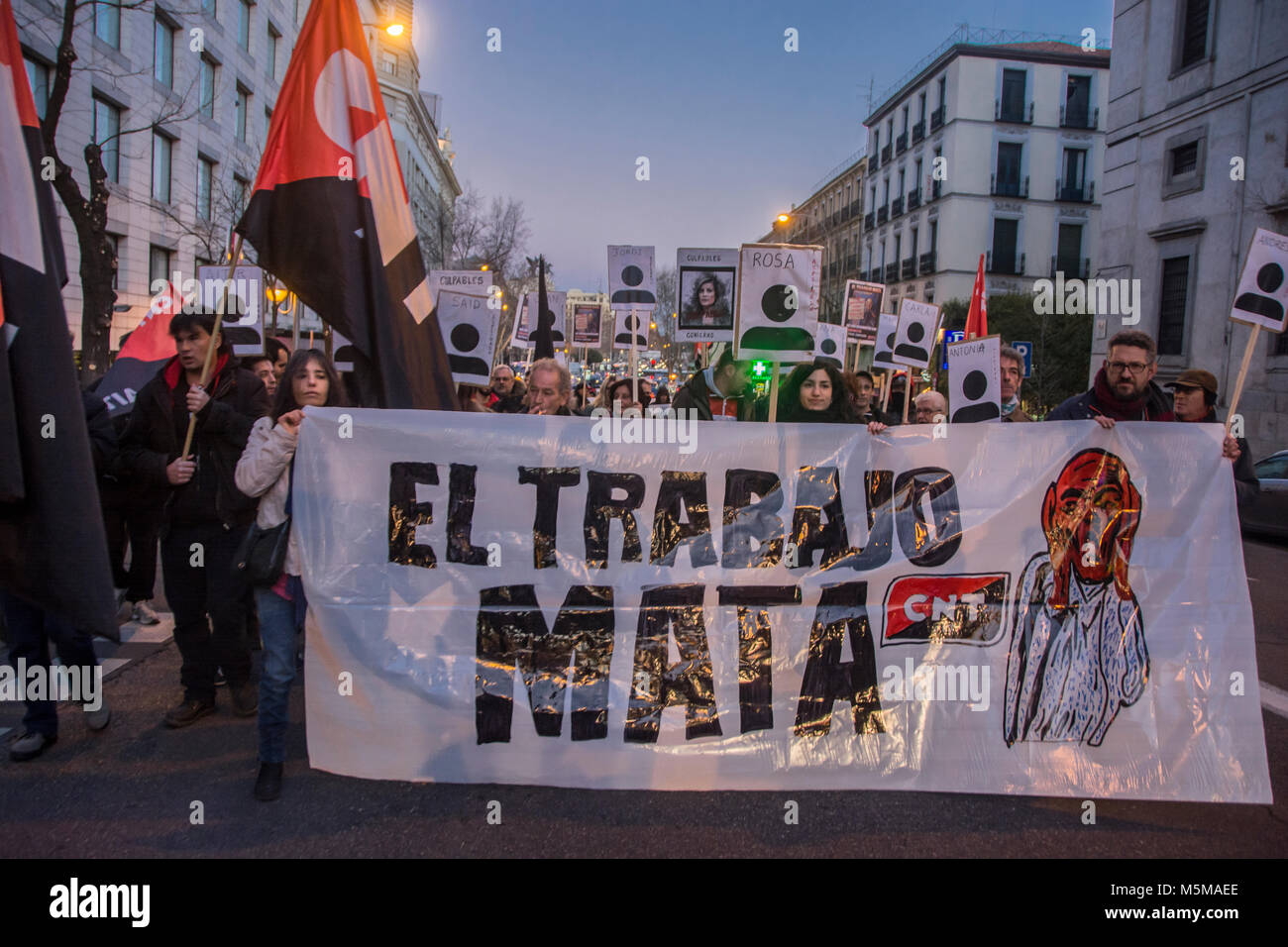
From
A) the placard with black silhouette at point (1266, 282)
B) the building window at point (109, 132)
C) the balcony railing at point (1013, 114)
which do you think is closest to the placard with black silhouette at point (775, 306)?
the placard with black silhouette at point (1266, 282)

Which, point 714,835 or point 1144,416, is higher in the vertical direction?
point 1144,416

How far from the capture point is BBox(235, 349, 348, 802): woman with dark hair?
3.60m

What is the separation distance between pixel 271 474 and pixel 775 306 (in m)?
2.79

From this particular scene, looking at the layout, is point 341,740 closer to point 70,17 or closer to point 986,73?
point 70,17

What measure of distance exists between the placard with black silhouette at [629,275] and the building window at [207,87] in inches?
809

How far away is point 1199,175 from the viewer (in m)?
23.0

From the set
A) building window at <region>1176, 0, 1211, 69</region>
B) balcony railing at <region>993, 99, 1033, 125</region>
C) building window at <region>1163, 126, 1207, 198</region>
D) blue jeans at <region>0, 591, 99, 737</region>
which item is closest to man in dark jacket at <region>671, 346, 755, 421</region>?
blue jeans at <region>0, 591, 99, 737</region>

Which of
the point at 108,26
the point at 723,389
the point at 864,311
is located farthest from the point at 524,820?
the point at 108,26

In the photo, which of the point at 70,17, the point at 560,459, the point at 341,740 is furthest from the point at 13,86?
the point at 70,17

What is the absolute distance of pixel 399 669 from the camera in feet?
11.7

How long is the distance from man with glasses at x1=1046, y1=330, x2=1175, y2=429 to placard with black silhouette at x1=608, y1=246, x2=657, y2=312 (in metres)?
5.16

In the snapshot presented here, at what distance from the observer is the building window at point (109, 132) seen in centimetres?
1941

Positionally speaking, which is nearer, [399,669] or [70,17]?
[399,669]
